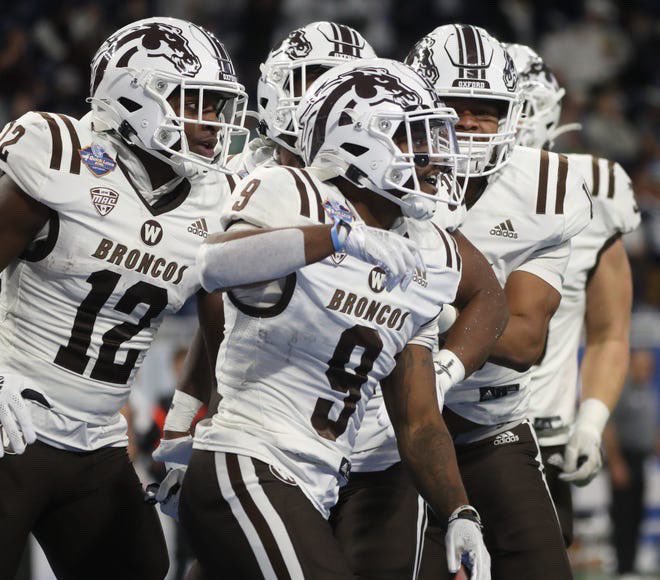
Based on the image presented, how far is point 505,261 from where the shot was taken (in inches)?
159

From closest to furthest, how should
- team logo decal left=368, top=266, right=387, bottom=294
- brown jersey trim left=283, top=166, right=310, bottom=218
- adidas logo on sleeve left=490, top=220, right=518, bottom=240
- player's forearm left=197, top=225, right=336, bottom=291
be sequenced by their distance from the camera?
player's forearm left=197, top=225, right=336, bottom=291, brown jersey trim left=283, top=166, right=310, bottom=218, team logo decal left=368, top=266, right=387, bottom=294, adidas logo on sleeve left=490, top=220, right=518, bottom=240

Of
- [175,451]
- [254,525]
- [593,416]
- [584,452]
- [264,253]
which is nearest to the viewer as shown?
[264,253]

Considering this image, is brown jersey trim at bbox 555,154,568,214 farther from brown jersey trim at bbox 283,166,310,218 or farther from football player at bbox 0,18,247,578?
brown jersey trim at bbox 283,166,310,218

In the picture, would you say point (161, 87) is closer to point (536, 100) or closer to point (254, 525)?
point (254, 525)

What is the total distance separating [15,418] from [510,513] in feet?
4.95

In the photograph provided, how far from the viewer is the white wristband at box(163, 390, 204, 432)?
3816mm

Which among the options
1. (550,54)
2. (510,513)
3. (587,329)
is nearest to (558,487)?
(587,329)

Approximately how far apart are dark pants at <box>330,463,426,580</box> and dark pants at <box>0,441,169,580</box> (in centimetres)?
56

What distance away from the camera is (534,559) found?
12.5 ft

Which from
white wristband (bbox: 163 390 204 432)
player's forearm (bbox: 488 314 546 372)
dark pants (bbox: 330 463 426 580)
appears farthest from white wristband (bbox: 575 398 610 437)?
white wristband (bbox: 163 390 204 432)

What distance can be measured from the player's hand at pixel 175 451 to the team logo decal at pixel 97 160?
796 mm

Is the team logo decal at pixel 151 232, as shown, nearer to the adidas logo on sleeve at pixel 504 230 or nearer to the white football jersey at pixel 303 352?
the white football jersey at pixel 303 352

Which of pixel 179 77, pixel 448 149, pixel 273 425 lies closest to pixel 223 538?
pixel 273 425

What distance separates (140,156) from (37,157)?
0.36 m
